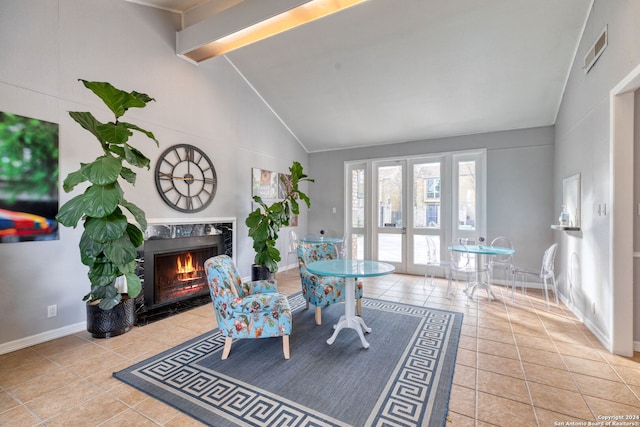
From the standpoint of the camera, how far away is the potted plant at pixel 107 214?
8.38ft

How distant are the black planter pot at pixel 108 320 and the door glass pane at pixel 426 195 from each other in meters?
5.08

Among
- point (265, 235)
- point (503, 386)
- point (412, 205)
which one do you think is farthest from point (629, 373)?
point (265, 235)

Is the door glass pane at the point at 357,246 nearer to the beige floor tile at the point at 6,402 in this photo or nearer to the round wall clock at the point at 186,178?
the round wall clock at the point at 186,178

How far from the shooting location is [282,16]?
3486mm

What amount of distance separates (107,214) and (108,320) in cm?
128

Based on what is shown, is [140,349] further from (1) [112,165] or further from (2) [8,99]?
(2) [8,99]

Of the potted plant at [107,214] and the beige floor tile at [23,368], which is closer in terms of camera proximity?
the beige floor tile at [23,368]

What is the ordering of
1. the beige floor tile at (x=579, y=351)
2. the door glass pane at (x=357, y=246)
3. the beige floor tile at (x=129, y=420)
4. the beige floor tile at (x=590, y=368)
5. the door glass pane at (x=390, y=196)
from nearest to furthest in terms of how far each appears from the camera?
the beige floor tile at (x=129, y=420), the beige floor tile at (x=590, y=368), the beige floor tile at (x=579, y=351), the door glass pane at (x=390, y=196), the door glass pane at (x=357, y=246)

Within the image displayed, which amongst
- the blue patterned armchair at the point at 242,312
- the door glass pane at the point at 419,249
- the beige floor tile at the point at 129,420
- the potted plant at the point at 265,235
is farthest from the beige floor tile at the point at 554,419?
the door glass pane at the point at 419,249

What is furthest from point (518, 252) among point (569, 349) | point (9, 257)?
point (9, 257)

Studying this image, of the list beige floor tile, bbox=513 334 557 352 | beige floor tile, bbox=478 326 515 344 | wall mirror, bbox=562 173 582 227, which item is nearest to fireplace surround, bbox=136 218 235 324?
beige floor tile, bbox=478 326 515 344

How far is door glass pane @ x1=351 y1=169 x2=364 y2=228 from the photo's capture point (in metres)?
6.64

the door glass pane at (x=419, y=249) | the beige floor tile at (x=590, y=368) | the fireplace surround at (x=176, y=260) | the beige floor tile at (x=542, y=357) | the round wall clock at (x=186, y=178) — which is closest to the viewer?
the beige floor tile at (x=590, y=368)

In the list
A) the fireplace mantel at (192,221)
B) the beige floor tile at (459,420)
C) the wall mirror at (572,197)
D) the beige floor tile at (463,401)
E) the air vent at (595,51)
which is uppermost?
the air vent at (595,51)
